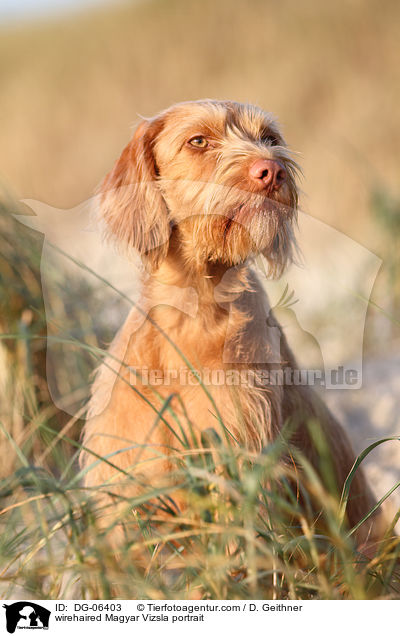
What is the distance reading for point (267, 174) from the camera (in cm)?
222

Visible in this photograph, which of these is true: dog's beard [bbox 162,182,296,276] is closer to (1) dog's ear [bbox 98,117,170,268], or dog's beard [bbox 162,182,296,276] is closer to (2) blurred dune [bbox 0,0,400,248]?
(1) dog's ear [bbox 98,117,170,268]

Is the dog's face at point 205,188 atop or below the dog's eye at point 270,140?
below

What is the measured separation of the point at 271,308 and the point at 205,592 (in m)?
1.34

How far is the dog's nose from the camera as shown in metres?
2.22

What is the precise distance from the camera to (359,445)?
389cm

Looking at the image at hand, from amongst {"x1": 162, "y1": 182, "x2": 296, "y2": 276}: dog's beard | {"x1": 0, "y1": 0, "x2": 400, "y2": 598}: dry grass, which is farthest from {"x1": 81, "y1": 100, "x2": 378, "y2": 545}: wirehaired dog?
{"x1": 0, "y1": 0, "x2": 400, "y2": 598}: dry grass

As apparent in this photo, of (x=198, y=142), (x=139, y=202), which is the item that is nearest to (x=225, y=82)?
(x=198, y=142)

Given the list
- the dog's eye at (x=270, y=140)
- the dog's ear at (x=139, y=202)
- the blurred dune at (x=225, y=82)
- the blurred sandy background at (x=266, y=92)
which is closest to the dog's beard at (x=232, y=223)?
the dog's ear at (x=139, y=202)

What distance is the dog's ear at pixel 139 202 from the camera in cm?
247

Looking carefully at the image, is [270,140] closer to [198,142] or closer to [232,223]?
[198,142]

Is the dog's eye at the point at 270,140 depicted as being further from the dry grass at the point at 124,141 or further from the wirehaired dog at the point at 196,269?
the dry grass at the point at 124,141

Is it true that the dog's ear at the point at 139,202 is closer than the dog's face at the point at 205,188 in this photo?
No

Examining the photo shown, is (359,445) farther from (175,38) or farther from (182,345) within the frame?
(175,38)
